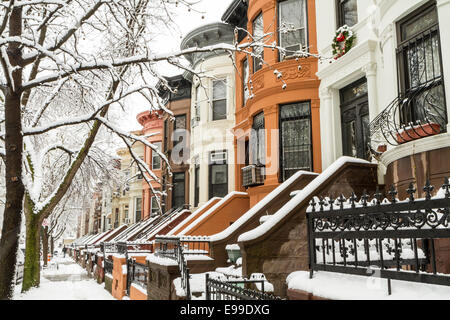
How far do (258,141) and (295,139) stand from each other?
178 cm

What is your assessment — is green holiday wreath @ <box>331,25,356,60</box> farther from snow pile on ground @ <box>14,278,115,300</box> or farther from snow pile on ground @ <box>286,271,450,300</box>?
snow pile on ground @ <box>14,278,115,300</box>

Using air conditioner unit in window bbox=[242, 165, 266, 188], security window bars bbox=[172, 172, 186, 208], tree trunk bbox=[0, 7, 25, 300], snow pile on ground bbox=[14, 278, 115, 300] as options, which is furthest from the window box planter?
security window bars bbox=[172, 172, 186, 208]

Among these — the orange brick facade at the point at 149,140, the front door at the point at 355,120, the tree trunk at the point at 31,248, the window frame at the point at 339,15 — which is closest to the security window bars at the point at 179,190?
the orange brick facade at the point at 149,140

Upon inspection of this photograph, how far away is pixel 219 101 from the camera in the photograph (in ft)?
63.7

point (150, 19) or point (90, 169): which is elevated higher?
point (150, 19)

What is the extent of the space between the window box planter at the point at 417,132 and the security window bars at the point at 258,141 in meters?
6.42

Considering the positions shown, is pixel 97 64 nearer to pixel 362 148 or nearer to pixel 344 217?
pixel 344 217

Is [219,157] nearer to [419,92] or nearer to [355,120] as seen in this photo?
[355,120]

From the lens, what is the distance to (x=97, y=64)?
6680 mm

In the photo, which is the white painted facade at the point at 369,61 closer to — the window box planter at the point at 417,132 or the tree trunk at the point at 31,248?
the window box planter at the point at 417,132

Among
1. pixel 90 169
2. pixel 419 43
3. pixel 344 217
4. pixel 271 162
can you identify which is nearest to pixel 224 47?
pixel 344 217

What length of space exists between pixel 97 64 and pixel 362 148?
24.6 feet

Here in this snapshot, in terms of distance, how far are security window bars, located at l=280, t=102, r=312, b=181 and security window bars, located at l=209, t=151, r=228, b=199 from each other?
18.6 feet

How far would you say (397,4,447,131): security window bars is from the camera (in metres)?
7.58
